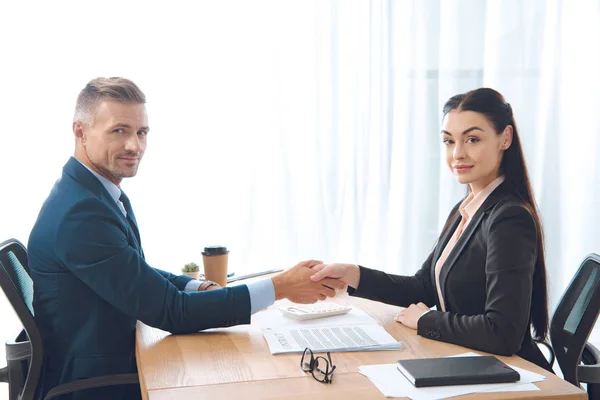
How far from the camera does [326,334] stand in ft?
5.05

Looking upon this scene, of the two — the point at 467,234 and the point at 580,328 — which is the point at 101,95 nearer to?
the point at 467,234

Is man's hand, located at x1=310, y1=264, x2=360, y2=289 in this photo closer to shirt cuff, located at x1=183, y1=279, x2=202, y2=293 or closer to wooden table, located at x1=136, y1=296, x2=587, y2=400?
wooden table, located at x1=136, y1=296, x2=587, y2=400

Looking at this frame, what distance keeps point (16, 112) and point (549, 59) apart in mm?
2769

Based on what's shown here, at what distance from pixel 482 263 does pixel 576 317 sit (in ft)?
1.02

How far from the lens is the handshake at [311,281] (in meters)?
1.74

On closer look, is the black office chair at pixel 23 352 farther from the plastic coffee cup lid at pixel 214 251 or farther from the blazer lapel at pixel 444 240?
the blazer lapel at pixel 444 240

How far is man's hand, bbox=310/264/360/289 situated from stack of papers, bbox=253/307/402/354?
5.8 inches

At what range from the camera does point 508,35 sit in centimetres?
332

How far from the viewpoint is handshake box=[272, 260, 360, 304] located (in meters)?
1.74

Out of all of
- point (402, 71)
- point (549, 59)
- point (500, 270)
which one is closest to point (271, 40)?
point (402, 71)

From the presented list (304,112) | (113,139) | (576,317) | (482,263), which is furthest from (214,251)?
(304,112)

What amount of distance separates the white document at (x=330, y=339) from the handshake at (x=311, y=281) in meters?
0.16

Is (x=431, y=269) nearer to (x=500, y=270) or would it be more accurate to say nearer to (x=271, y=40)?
(x=500, y=270)

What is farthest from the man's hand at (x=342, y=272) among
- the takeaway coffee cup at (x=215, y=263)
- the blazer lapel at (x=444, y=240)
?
the takeaway coffee cup at (x=215, y=263)
